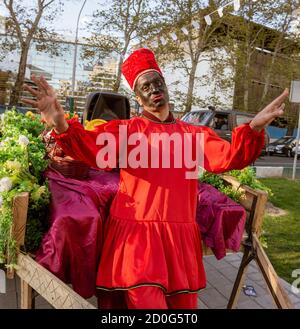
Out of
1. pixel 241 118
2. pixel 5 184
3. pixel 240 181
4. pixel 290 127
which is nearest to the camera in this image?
pixel 5 184

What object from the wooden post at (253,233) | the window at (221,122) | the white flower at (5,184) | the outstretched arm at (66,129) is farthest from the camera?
the window at (221,122)

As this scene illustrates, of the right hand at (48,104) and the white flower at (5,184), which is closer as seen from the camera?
the right hand at (48,104)

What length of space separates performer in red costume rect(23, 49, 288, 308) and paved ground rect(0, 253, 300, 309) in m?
1.68

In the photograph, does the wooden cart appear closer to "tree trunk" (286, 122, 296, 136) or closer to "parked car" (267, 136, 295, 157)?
"parked car" (267, 136, 295, 157)

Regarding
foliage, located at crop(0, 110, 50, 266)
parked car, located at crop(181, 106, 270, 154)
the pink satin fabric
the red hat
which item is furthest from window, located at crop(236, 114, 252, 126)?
the red hat

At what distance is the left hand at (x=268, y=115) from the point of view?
1.82m

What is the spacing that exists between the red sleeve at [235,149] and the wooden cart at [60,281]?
0.93m

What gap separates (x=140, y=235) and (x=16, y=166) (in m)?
0.97

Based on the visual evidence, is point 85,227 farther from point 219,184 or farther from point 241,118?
point 241,118

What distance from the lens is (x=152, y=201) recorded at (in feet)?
6.40

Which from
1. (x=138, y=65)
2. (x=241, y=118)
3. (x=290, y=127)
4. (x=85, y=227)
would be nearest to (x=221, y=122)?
(x=241, y=118)

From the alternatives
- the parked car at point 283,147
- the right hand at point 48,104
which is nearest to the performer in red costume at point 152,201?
the right hand at point 48,104

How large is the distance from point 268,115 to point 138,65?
77cm

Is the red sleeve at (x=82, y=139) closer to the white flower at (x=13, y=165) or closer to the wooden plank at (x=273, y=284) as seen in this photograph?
the white flower at (x=13, y=165)
